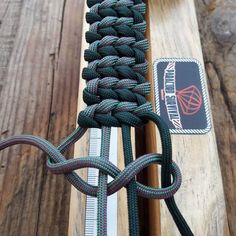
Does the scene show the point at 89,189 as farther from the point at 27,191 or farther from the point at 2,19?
the point at 2,19

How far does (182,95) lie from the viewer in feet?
1.88

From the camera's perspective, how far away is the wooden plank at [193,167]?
471 millimetres

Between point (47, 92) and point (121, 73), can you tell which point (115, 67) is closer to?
point (121, 73)

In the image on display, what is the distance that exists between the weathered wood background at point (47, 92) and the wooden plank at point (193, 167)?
14cm

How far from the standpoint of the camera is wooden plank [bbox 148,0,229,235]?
471mm

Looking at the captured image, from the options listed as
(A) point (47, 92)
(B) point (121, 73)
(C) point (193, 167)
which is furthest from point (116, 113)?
(A) point (47, 92)

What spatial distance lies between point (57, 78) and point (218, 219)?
47 centimetres

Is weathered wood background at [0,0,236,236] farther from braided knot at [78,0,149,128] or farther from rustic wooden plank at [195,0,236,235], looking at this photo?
braided knot at [78,0,149,128]

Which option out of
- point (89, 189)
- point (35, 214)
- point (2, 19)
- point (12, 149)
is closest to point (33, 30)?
point (2, 19)

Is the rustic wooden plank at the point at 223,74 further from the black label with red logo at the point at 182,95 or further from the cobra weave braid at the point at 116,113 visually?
the cobra weave braid at the point at 116,113

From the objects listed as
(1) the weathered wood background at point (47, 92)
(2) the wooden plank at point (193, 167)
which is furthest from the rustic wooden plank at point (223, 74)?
(2) the wooden plank at point (193, 167)

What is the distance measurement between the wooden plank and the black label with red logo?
0.05 feet

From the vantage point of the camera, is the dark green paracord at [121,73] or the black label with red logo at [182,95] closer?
the dark green paracord at [121,73]

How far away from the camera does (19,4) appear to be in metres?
A: 0.90
